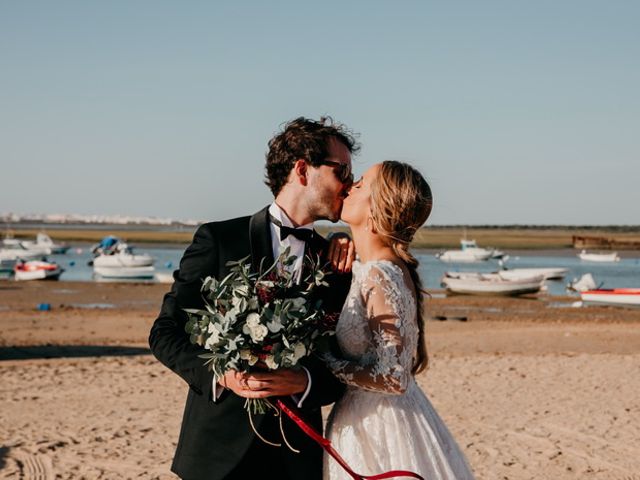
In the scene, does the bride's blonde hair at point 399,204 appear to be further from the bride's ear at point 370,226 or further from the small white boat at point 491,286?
the small white boat at point 491,286

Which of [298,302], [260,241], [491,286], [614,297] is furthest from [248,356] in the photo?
[491,286]

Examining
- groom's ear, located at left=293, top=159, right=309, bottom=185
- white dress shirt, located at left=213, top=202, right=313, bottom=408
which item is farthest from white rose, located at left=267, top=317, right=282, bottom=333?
groom's ear, located at left=293, top=159, right=309, bottom=185

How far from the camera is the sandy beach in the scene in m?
8.41

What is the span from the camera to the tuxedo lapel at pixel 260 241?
3.77 meters

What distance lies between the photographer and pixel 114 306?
28.0 m

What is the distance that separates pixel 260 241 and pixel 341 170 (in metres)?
0.51

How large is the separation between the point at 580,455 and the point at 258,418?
20.1 ft

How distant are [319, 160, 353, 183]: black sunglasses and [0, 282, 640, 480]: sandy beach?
4.91m

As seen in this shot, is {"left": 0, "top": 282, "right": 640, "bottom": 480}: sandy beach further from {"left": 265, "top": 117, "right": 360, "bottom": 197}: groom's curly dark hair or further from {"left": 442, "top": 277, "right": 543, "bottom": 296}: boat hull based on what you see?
{"left": 442, "top": 277, "right": 543, "bottom": 296}: boat hull

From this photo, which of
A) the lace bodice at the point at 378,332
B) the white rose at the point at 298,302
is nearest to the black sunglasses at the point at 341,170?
the lace bodice at the point at 378,332

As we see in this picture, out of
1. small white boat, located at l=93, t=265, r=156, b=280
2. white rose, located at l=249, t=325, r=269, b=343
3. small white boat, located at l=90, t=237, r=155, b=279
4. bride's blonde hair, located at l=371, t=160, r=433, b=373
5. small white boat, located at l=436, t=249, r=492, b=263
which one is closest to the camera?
white rose, located at l=249, t=325, r=269, b=343

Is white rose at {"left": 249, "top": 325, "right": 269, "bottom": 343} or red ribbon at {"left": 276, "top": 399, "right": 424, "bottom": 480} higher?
white rose at {"left": 249, "top": 325, "right": 269, "bottom": 343}

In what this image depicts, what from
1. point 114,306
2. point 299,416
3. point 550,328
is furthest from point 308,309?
point 114,306

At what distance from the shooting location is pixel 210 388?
354 centimetres
